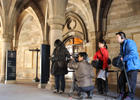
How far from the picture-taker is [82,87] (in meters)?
3.51

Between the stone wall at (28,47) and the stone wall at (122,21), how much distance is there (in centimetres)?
671

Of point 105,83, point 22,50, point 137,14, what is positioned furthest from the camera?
point 22,50

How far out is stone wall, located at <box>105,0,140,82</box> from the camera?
8312mm

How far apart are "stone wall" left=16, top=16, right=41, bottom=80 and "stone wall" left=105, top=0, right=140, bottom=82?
22.0 ft

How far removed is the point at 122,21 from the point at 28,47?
30.0 ft

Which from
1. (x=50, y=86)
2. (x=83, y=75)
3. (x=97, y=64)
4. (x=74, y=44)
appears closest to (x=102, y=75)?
(x=97, y=64)

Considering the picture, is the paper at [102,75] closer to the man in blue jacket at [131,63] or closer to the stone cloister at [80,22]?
the man in blue jacket at [131,63]

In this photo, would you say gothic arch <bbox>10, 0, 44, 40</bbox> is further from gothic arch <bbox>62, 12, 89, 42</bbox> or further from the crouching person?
the crouching person

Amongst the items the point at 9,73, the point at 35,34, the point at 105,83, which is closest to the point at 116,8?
the point at 105,83

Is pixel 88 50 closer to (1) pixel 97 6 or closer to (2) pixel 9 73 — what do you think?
(1) pixel 97 6

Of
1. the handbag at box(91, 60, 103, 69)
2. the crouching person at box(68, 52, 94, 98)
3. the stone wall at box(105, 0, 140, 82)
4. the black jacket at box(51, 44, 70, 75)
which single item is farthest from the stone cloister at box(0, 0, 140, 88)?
the crouching person at box(68, 52, 94, 98)

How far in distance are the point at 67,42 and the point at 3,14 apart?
470cm

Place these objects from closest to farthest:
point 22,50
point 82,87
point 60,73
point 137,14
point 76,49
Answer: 1. point 82,87
2. point 60,73
3. point 137,14
4. point 76,49
5. point 22,50

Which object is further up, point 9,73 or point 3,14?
point 3,14
